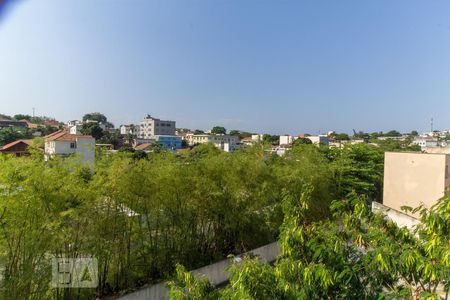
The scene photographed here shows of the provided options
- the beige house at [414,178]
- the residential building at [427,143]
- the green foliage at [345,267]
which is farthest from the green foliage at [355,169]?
the residential building at [427,143]

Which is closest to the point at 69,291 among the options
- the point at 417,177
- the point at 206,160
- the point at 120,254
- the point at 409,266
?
the point at 120,254

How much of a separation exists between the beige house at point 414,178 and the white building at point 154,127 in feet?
125

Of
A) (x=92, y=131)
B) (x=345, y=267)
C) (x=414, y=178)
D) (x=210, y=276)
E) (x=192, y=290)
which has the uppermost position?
→ (x=92, y=131)

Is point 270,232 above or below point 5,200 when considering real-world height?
below

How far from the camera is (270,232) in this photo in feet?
19.3

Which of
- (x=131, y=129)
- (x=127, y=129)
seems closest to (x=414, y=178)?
(x=131, y=129)

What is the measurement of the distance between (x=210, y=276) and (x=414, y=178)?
22.7 feet

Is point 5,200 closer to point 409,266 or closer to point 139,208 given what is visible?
point 139,208

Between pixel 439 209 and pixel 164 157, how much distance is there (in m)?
3.85

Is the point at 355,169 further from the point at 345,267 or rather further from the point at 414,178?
the point at 345,267

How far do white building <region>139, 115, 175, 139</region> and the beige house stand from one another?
3809 centimetres

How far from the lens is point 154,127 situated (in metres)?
44.8

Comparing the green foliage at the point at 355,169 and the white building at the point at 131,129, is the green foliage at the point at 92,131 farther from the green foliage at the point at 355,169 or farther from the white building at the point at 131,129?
the green foliage at the point at 355,169

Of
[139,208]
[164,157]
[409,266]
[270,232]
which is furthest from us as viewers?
[270,232]
